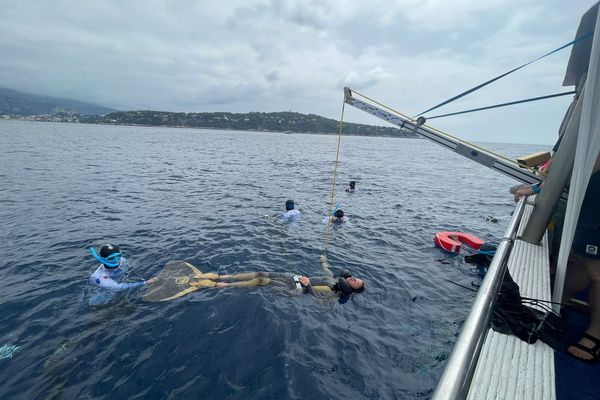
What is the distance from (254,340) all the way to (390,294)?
196 inches

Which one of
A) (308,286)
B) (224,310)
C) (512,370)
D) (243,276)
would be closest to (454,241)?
(308,286)

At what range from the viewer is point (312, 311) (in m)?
8.63

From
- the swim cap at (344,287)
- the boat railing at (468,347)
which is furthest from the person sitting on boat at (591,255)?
the swim cap at (344,287)

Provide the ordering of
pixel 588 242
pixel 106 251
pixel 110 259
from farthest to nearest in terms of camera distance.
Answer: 1. pixel 110 259
2. pixel 106 251
3. pixel 588 242

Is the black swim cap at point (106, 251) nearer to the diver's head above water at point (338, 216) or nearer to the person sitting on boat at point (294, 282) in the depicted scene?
the person sitting on boat at point (294, 282)

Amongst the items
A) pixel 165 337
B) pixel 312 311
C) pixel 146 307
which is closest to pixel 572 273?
pixel 312 311

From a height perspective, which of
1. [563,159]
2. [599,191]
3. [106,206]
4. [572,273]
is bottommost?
[106,206]

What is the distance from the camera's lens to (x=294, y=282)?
974 cm

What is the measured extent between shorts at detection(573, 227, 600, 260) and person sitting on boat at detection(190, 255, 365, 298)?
18.7ft

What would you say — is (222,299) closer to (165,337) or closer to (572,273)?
(165,337)

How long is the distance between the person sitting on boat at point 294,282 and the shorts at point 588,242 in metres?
5.69

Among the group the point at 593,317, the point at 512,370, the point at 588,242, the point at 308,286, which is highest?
the point at 588,242

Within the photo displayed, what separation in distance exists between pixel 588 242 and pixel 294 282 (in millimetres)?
7464

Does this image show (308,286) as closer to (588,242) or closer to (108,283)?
(108,283)
